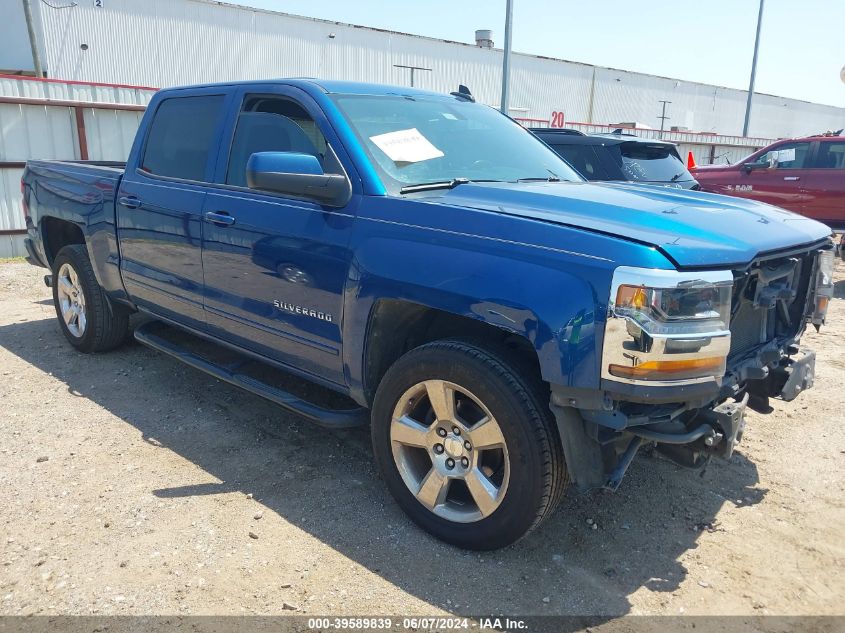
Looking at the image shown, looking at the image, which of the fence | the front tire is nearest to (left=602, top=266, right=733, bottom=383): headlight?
the front tire

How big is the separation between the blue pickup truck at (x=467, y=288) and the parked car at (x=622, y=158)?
369 centimetres

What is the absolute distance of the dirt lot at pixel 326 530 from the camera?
8.68 feet

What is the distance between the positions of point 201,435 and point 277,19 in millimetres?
29000

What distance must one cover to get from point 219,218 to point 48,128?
8.34 meters

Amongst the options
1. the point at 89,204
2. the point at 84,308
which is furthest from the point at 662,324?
the point at 84,308

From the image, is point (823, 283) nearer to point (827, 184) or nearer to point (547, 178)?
point (547, 178)

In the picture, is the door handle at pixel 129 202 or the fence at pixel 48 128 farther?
the fence at pixel 48 128

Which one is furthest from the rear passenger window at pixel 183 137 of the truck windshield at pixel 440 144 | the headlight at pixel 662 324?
the headlight at pixel 662 324

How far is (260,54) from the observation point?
29.2 m

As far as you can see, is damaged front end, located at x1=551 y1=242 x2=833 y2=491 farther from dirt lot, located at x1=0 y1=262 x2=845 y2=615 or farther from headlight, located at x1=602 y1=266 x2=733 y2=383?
dirt lot, located at x1=0 y1=262 x2=845 y2=615

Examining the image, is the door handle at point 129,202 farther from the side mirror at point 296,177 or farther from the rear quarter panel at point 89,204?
the side mirror at point 296,177

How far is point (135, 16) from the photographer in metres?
26.2

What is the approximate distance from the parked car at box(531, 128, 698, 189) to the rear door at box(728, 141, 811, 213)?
4224 mm

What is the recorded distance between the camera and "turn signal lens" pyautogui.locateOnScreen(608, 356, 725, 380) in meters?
2.33
